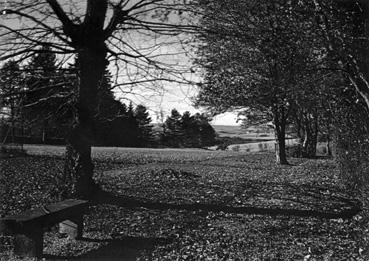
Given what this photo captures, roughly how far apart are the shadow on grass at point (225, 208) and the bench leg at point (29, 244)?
277 cm

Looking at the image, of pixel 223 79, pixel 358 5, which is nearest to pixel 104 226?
pixel 358 5

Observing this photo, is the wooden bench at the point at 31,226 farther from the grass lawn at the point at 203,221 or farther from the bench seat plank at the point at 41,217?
the grass lawn at the point at 203,221

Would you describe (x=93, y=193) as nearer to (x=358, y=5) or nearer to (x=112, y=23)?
(x=112, y=23)

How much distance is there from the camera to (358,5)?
23.8ft

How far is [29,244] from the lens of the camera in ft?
18.2

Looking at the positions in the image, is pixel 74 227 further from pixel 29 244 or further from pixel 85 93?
pixel 85 93

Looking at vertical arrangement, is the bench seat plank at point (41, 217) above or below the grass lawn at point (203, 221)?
above

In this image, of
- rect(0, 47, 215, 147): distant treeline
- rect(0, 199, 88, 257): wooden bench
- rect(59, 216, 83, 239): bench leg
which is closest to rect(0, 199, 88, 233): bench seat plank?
rect(0, 199, 88, 257): wooden bench

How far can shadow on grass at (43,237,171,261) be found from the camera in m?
5.75

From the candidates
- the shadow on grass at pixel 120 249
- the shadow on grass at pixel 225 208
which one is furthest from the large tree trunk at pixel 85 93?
the shadow on grass at pixel 120 249

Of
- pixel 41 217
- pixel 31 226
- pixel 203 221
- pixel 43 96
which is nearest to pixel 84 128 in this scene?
pixel 43 96

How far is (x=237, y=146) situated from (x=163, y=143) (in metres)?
8.30

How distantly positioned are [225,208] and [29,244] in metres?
Answer: 3.83

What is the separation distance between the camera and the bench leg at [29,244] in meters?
5.53
